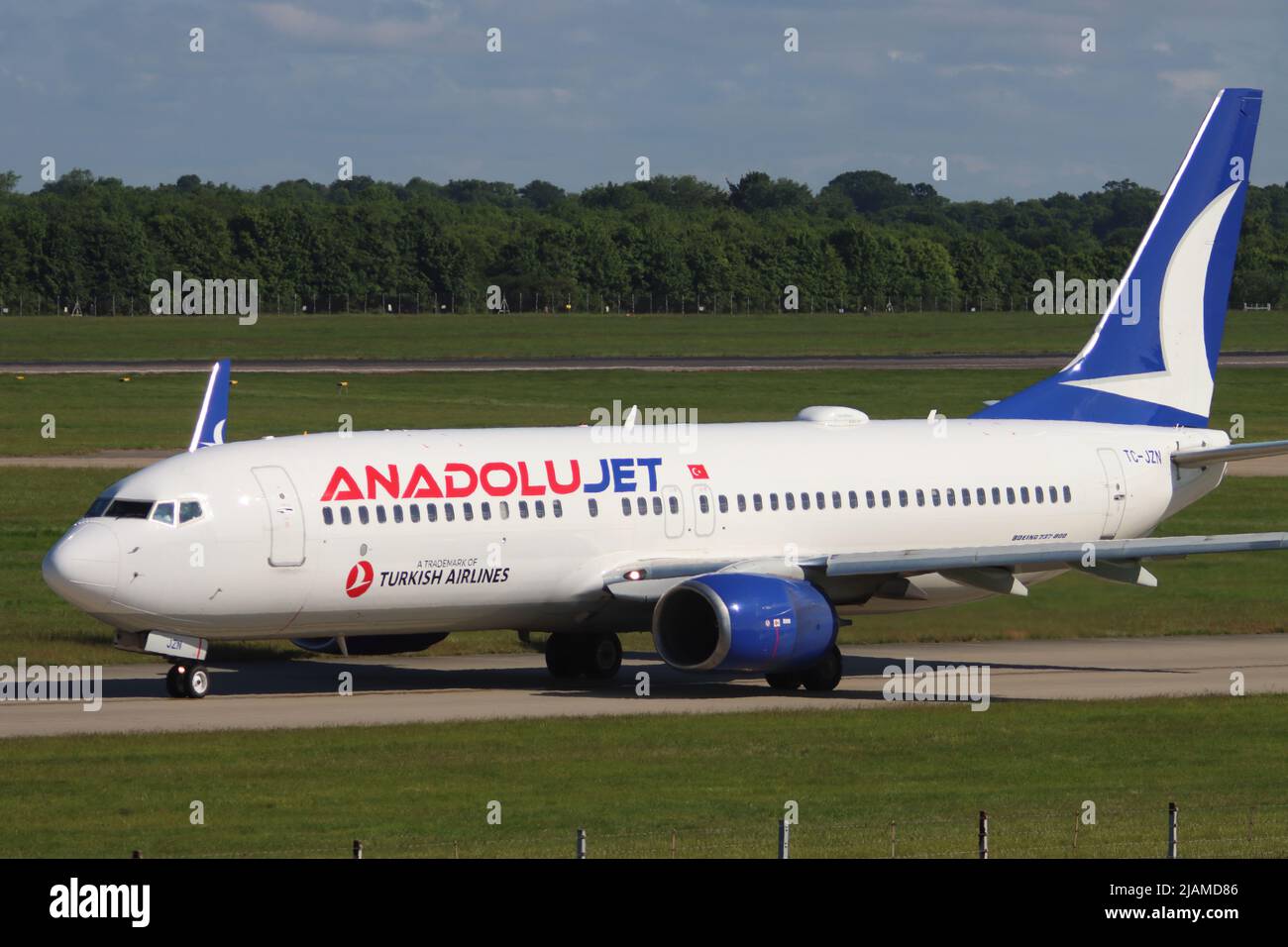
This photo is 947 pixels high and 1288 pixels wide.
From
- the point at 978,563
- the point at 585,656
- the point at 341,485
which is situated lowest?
the point at 585,656

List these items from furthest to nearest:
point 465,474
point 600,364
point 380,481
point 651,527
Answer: point 600,364, point 651,527, point 465,474, point 380,481

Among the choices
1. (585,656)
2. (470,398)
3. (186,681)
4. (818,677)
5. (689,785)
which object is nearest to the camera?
(689,785)

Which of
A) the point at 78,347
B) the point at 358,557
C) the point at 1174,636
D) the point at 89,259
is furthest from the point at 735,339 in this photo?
the point at 358,557

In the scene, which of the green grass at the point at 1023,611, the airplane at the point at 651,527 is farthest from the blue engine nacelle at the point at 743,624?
the green grass at the point at 1023,611

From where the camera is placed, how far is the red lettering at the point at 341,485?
119 ft

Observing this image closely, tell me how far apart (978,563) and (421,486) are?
947 centimetres

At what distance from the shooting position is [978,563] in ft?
125

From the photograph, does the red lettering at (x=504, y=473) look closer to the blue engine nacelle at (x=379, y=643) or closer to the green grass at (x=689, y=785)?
the blue engine nacelle at (x=379, y=643)

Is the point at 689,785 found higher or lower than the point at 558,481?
lower

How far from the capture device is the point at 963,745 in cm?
3256

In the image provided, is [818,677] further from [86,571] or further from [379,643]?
[86,571]

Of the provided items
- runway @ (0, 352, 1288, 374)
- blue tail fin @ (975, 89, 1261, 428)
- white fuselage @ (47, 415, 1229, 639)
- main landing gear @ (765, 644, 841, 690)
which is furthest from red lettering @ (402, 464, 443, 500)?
runway @ (0, 352, 1288, 374)

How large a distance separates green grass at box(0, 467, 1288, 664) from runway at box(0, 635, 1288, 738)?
78 centimetres

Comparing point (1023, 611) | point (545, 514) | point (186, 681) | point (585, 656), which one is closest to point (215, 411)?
point (186, 681)
